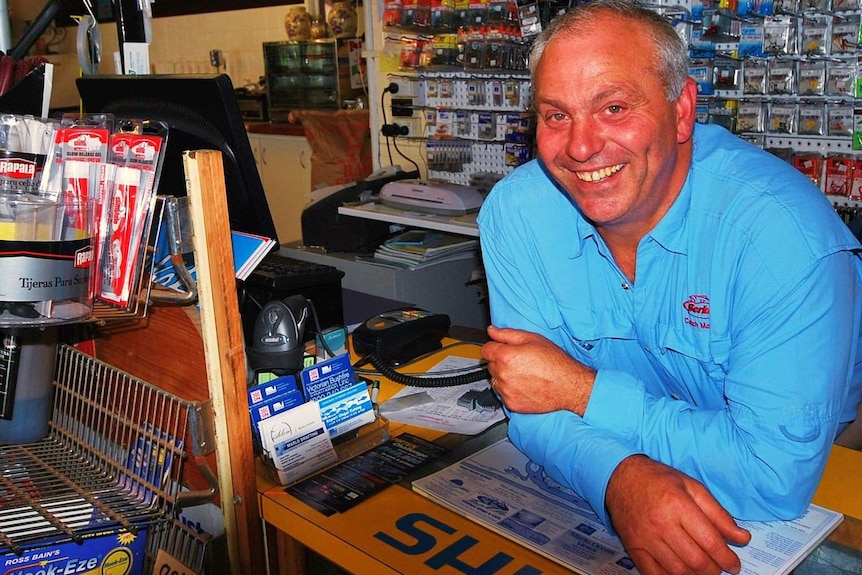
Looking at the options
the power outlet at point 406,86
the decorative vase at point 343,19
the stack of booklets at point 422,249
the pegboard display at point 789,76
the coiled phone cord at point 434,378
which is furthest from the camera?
the decorative vase at point 343,19

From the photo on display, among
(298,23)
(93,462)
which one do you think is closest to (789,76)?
(93,462)

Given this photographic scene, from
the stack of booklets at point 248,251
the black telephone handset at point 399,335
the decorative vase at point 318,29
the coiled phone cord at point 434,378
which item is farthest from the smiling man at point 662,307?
the decorative vase at point 318,29

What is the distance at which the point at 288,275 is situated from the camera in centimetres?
172

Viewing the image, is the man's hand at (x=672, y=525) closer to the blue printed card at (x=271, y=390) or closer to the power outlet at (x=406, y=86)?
the blue printed card at (x=271, y=390)

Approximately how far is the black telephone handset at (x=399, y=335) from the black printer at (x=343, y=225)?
1.87 m

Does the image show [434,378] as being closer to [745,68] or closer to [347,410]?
[347,410]

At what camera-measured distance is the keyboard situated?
1.69 meters

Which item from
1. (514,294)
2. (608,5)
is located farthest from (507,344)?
(608,5)

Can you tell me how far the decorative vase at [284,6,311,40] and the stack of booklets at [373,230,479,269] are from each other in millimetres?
2831

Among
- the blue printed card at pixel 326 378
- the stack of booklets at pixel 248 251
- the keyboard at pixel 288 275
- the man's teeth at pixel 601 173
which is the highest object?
the man's teeth at pixel 601 173

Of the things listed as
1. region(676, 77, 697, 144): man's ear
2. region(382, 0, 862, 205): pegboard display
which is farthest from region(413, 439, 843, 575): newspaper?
region(382, 0, 862, 205): pegboard display

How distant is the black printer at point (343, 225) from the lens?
12.0 feet

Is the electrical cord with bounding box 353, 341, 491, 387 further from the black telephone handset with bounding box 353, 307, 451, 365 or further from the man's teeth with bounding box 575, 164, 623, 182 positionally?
the man's teeth with bounding box 575, 164, 623, 182

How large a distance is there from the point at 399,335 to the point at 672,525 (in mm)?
796
